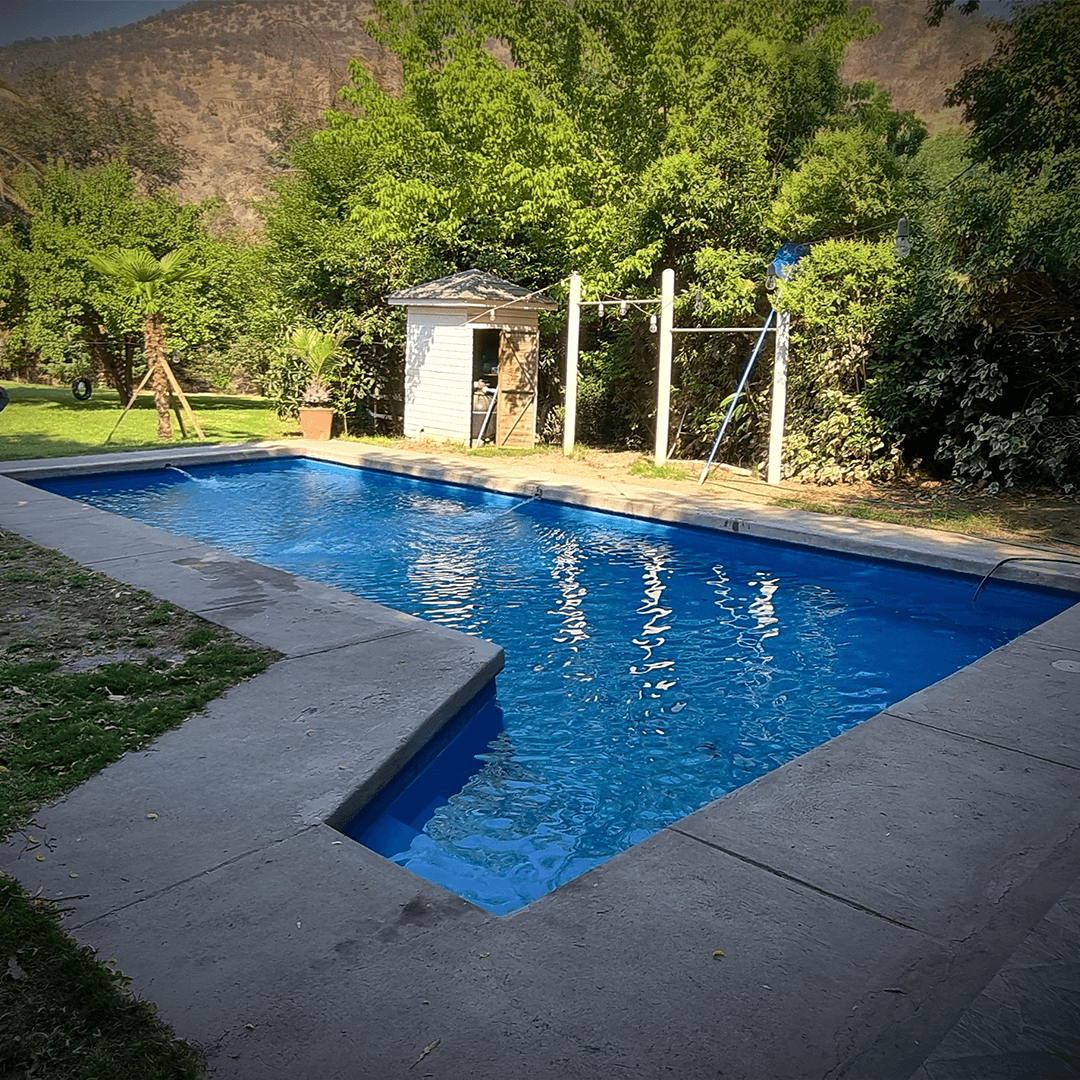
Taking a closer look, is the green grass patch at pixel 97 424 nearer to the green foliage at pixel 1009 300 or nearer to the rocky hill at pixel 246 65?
the green foliage at pixel 1009 300

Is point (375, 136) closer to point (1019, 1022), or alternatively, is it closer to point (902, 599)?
point (902, 599)

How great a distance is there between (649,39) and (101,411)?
1182 centimetres

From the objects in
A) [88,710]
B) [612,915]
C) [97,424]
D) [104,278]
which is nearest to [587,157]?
[97,424]

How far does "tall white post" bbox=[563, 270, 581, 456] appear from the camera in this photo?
12703 millimetres

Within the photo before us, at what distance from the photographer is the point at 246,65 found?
60031 mm

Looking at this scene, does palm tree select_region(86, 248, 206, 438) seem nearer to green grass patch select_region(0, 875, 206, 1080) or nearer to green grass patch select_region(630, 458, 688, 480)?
green grass patch select_region(630, 458, 688, 480)

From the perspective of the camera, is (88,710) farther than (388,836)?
Yes

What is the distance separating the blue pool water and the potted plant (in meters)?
3.56

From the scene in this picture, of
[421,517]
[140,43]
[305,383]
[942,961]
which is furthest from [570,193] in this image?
[140,43]

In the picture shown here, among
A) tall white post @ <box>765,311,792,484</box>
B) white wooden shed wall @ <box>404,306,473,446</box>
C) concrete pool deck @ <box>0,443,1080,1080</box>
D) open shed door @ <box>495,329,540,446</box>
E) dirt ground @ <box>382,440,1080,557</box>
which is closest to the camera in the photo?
concrete pool deck @ <box>0,443,1080,1080</box>

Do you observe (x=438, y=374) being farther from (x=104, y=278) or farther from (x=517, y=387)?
(x=104, y=278)

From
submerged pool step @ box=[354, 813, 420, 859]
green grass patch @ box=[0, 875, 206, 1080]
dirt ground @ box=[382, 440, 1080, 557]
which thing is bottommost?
submerged pool step @ box=[354, 813, 420, 859]

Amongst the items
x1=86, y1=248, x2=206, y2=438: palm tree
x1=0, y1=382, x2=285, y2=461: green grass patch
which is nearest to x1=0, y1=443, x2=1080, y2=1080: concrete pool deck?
x1=0, y1=382, x2=285, y2=461: green grass patch

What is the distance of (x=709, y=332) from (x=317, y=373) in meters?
6.05
